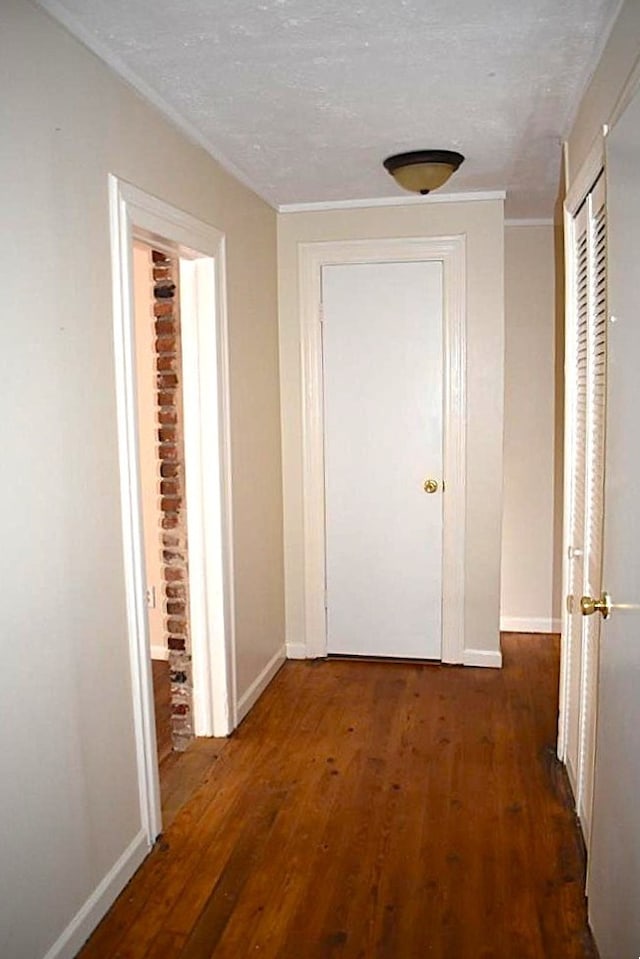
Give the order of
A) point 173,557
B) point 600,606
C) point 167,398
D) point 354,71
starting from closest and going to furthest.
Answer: point 600,606
point 354,71
point 167,398
point 173,557

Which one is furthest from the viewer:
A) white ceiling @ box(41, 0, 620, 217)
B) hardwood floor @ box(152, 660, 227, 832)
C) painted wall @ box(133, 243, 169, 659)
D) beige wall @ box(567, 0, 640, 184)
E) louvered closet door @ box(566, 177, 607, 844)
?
painted wall @ box(133, 243, 169, 659)

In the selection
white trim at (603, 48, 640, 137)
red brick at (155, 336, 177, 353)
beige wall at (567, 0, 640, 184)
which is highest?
beige wall at (567, 0, 640, 184)

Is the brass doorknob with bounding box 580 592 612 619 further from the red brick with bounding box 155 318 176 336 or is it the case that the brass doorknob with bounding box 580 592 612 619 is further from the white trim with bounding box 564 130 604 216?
the red brick with bounding box 155 318 176 336

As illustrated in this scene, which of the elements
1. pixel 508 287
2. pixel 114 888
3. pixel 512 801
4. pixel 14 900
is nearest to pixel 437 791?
pixel 512 801

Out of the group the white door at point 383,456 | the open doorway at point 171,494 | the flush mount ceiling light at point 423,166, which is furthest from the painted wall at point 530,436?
the open doorway at point 171,494

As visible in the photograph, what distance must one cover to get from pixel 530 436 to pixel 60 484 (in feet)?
10.2

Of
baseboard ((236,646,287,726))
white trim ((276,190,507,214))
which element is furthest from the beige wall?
baseboard ((236,646,287,726))

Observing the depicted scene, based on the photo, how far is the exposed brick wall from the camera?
3070 mm

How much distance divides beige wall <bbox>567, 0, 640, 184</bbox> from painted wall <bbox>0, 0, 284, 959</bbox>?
4.30 feet

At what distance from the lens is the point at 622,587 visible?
1.57 metres

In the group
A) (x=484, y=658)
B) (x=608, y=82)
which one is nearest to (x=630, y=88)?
(x=608, y=82)

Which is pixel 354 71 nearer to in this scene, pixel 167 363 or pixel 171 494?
pixel 167 363

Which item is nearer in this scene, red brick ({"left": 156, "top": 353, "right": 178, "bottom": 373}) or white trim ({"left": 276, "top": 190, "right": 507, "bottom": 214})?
red brick ({"left": 156, "top": 353, "right": 178, "bottom": 373})

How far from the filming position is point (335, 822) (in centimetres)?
260
